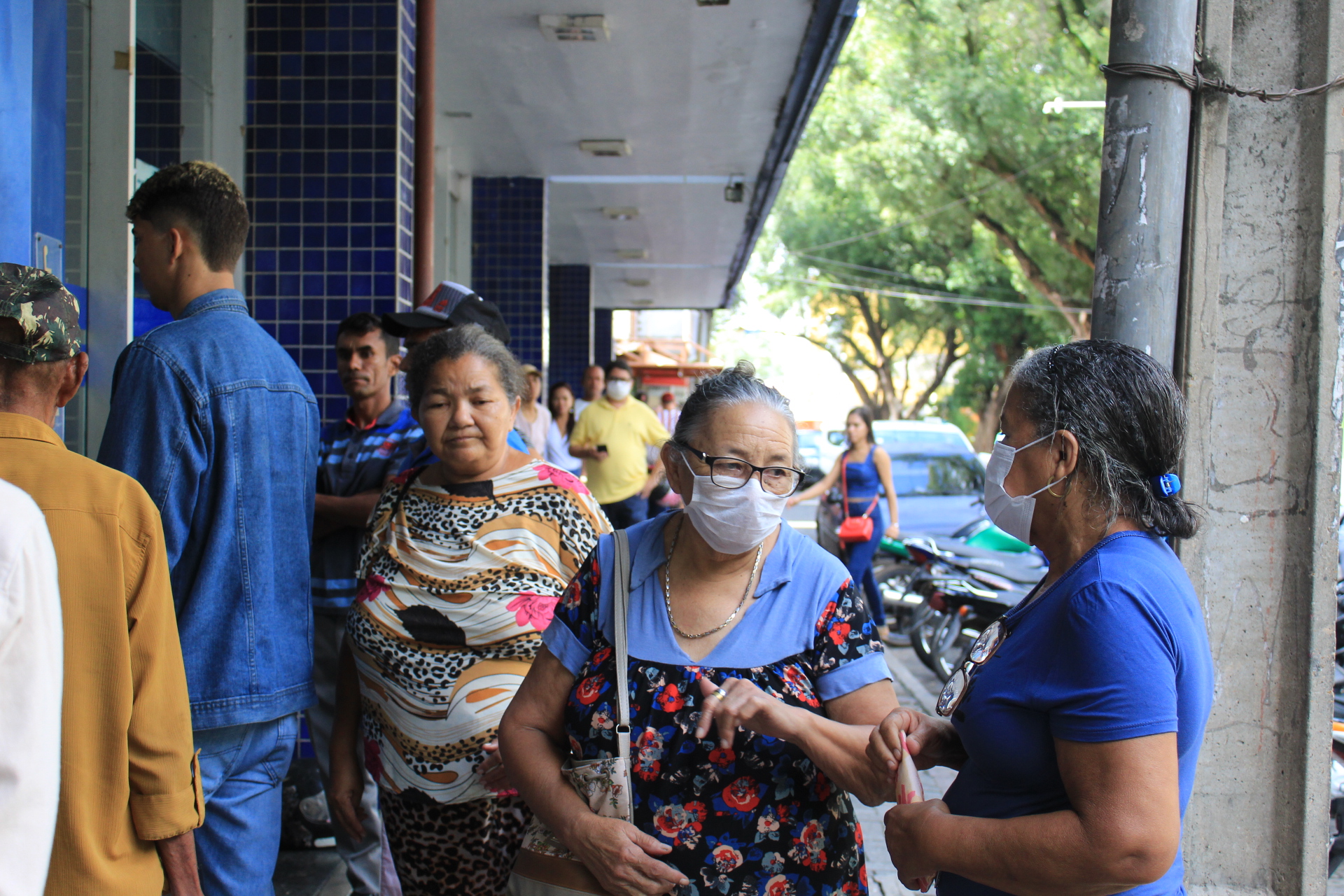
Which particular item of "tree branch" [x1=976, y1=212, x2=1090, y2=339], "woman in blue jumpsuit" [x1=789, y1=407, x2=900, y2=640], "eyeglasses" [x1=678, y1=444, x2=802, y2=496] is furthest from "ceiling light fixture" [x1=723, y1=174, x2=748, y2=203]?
"tree branch" [x1=976, y1=212, x2=1090, y2=339]

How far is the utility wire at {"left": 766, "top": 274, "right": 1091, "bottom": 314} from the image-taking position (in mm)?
25344

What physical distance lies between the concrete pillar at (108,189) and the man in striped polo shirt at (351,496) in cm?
84

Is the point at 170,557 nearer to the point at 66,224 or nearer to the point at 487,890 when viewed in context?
the point at 487,890

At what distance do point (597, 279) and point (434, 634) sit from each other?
14.9 meters

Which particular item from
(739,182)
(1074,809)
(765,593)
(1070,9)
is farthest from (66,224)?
(1070,9)

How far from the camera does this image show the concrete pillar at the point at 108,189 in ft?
11.9

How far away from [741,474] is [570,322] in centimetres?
1313

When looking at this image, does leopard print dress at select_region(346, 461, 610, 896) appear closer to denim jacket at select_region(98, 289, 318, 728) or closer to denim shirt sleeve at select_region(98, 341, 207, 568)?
denim jacket at select_region(98, 289, 318, 728)

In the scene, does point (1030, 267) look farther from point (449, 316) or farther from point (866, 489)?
point (449, 316)

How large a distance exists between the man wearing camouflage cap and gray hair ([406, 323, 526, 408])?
109cm

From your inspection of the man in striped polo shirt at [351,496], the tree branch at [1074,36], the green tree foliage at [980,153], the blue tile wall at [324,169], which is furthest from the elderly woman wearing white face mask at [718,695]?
the tree branch at [1074,36]

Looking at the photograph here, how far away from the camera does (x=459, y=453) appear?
8.65ft

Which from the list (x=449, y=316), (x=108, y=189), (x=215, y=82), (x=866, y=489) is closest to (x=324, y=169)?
(x=215, y=82)

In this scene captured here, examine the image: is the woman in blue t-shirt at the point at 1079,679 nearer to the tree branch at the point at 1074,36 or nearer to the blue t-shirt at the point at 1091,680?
the blue t-shirt at the point at 1091,680
